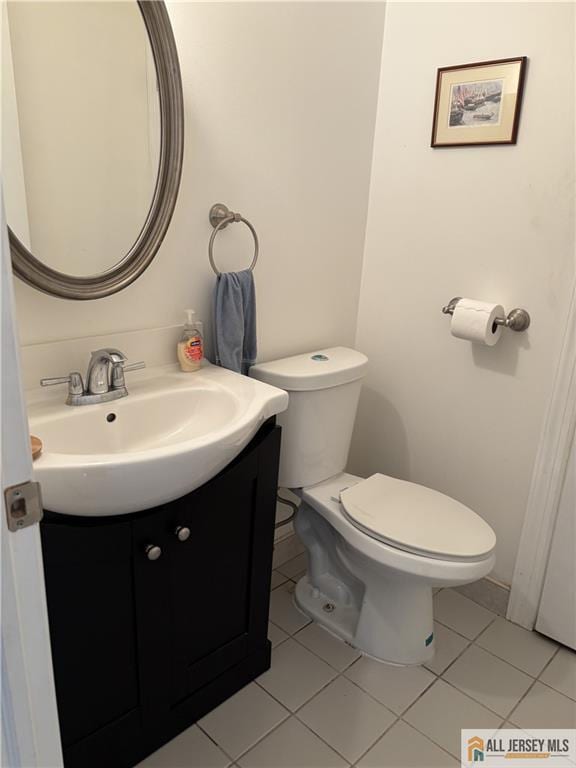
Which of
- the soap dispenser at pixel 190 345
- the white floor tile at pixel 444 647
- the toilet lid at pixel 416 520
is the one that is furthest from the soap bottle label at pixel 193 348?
the white floor tile at pixel 444 647

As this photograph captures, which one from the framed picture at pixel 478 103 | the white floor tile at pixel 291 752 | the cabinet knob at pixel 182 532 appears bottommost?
the white floor tile at pixel 291 752

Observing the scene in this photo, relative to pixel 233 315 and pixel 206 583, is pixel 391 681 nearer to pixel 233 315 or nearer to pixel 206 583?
pixel 206 583

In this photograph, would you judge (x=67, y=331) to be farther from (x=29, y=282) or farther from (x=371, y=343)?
(x=371, y=343)

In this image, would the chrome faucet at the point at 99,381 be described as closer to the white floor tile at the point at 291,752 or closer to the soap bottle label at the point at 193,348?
the soap bottle label at the point at 193,348

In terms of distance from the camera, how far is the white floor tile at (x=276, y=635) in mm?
1764

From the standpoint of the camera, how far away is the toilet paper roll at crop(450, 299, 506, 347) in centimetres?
165

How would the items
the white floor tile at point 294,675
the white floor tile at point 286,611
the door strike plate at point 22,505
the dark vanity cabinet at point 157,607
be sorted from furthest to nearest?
the white floor tile at point 286,611, the white floor tile at point 294,675, the dark vanity cabinet at point 157,607, the door strike plate at point 22,505

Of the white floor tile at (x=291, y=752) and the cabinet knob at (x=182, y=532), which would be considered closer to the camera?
the cabinet knob at (x=182, y=532)

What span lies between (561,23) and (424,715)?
1827mm

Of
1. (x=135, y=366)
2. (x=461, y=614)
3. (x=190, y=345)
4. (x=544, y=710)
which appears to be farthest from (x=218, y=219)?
(x=544, y=710)

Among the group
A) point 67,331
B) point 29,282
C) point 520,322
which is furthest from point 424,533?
point 29,282

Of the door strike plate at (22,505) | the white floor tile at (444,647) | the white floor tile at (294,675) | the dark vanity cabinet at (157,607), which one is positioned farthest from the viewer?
the white floor tile at (444,647)

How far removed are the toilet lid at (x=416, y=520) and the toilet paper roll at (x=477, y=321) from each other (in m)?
0.49

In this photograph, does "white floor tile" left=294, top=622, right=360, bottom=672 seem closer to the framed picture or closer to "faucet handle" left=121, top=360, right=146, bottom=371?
"faucet handle" left=121, top=360, right=146, bottom=371
